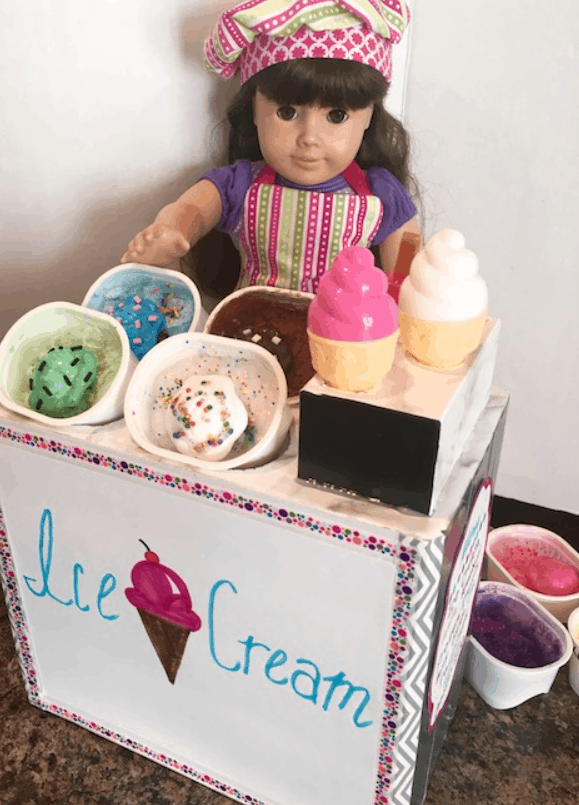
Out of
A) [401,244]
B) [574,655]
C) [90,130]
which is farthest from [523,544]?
[90,130]

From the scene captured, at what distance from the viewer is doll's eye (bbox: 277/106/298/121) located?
886 millimetres

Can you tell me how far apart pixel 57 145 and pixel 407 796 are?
2.89ft

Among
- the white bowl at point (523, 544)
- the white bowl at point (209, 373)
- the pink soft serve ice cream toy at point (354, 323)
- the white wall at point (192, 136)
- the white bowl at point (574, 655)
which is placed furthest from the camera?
the white bowl at point (523, 544)

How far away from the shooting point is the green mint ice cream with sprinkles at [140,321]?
0.86 meters

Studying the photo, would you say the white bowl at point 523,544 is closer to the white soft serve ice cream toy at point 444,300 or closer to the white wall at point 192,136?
the white wall at point 192,136

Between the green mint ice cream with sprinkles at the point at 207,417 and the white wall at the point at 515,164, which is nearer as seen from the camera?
the green mint ice cream with sprinkles at the point at 207,417

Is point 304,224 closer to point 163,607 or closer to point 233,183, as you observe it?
point 233,183

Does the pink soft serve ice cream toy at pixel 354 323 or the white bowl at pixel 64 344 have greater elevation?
the pink soft serve ice cream toy at pixel 354 323

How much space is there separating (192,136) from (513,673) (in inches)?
33.0

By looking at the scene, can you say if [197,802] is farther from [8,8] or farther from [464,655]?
[8,8]

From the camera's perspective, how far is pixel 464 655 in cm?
103

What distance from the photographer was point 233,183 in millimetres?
965

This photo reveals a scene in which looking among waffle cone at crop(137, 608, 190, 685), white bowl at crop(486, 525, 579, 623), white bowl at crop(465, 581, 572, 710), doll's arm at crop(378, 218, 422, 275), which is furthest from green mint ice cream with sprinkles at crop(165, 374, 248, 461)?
white bowl at crop(486, 525, 579, 623)

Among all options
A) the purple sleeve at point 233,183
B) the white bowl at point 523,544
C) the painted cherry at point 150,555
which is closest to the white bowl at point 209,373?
the painted cherry at point 150,555
